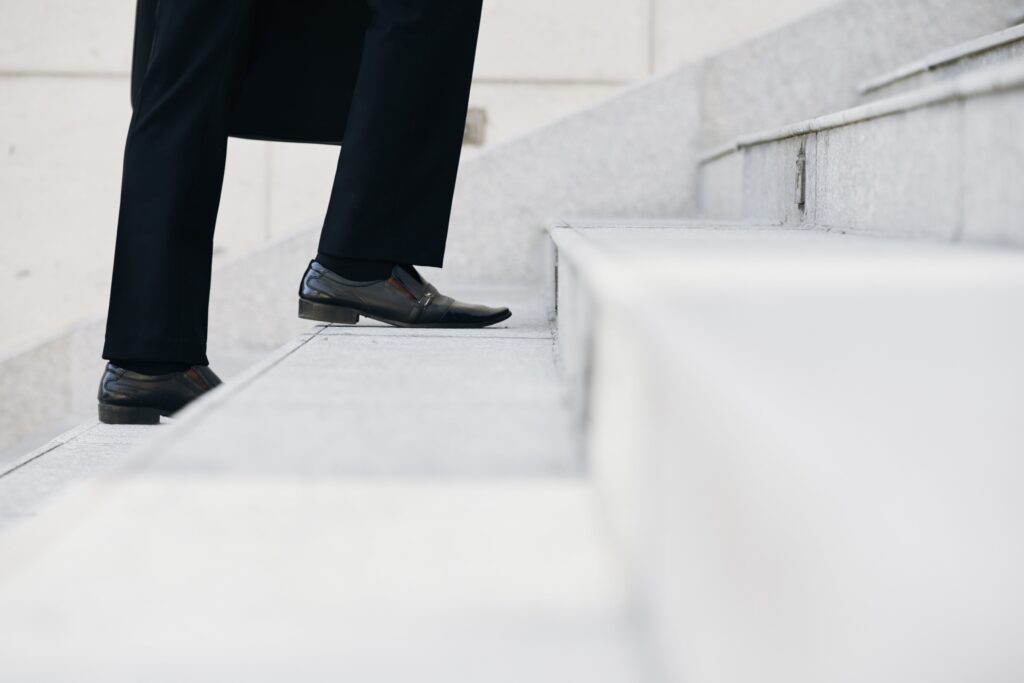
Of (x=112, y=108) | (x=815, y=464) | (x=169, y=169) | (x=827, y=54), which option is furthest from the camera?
(x=112, y=108)

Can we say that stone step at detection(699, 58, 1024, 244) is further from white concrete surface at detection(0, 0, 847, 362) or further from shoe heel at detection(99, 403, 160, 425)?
white concrete surface at detection(0, 0, 847, 362)

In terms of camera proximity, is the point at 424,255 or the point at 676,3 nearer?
the point at 424,255

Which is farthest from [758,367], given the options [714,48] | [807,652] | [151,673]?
[714,48]

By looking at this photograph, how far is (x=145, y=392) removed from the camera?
1.62 metres

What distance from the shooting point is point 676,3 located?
4.12m

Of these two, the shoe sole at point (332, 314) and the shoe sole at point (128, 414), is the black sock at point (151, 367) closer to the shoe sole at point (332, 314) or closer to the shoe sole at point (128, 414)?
the shoe sole at point (128, 414)

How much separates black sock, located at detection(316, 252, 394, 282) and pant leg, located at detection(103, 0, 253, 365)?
222mm

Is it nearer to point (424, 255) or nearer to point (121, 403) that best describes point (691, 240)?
point (424, 255)

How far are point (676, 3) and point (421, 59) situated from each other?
274cm

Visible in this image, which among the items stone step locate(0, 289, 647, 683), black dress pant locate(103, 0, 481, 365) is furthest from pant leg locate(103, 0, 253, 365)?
stone step locate(0, 289, 647, 683)

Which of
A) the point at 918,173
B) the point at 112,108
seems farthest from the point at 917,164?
the point at 112,108

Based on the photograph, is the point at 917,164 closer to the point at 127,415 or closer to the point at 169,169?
the point at 169,169

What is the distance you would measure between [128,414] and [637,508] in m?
1.22

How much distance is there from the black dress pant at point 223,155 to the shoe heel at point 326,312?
10cm
